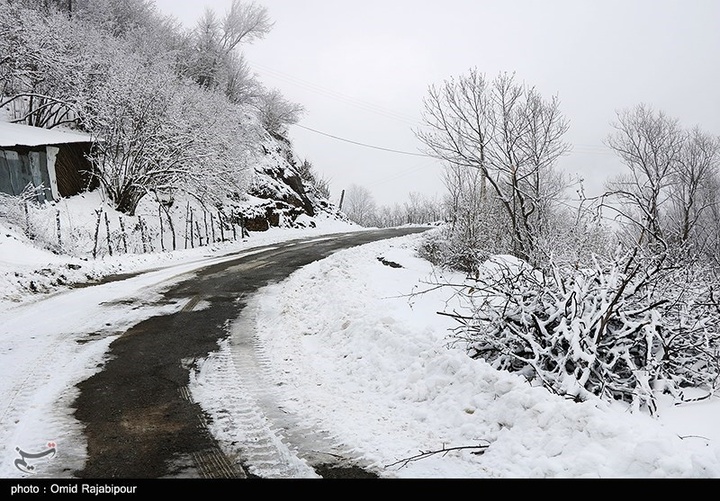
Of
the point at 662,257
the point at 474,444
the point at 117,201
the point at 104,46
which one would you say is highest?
the point at 104,46

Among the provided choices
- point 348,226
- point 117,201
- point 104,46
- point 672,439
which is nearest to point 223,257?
point 117,201

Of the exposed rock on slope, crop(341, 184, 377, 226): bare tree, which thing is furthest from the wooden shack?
crop(341, 184, 377, 226): bare tree

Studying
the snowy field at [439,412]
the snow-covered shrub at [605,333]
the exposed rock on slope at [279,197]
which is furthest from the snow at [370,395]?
the exposed rock on slope at [279,197]

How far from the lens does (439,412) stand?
4.47 m

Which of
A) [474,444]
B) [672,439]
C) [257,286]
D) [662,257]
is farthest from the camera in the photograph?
[257,286]

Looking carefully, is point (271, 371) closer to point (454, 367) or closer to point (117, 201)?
point (454, 367)

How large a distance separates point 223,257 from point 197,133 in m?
10.0

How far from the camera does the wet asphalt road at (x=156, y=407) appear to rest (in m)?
3.40

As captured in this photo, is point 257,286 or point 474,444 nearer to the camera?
point 474,444

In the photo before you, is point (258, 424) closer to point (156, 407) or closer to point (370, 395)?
point (156, 407)

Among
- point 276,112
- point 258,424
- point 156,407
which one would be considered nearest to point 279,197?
point 276,112

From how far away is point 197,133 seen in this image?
2284 centimetres

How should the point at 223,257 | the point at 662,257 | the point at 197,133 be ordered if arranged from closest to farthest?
the point at 662,257 → the point at 223,257 → the point at 197,133

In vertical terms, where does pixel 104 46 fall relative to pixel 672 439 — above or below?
above
